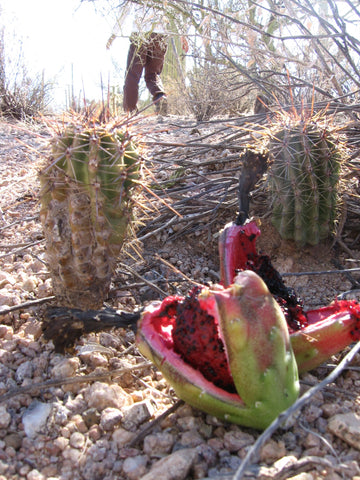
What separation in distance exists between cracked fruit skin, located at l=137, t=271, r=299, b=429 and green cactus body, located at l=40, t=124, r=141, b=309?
1.83 feet

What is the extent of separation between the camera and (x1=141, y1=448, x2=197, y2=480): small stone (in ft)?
3.28

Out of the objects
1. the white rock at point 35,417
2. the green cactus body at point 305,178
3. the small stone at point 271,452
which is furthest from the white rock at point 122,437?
the green cactus body at point 305,178

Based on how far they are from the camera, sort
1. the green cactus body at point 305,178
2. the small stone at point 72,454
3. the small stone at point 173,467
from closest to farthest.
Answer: the small stone at point 173,467, the small stone at point 72,454, the green cactus body at point 305,178

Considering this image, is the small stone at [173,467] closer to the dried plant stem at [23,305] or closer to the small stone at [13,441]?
the small stone at [13,441]

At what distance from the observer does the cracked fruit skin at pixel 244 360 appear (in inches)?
40.9

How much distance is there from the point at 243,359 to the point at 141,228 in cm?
168

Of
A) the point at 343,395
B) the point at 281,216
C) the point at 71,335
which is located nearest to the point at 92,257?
the point at 71,335

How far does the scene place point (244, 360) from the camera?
3.43ft

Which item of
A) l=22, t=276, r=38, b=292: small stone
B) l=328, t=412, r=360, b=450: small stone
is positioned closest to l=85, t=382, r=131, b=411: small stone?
l=328, t=412, r=360, b=450: small stone

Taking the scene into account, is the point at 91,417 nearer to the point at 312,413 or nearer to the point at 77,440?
the point at 77,440

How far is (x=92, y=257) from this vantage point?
1.57 meters

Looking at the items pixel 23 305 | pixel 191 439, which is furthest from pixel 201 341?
pixel 23 305

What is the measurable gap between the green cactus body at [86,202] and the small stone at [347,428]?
0.93m

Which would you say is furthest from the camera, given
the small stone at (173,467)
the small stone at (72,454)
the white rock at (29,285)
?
the white rock at (29,285)
